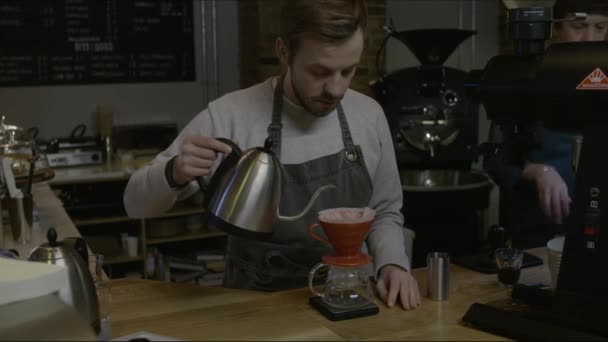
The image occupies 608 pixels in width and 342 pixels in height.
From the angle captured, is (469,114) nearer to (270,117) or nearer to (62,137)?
(270,117)

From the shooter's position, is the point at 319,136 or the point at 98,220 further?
the point at 98,220

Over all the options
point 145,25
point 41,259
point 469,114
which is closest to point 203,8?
point 145,25

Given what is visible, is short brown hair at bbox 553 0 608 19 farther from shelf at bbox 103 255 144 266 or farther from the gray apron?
shelf at bbox 103 255 144 266

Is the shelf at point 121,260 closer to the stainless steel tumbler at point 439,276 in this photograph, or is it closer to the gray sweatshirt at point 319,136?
the gray sweatshirt at point 319,136

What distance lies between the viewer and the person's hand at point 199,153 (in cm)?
158

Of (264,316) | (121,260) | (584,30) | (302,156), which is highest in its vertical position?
(584,30)

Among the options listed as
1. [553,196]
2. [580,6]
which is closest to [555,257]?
[553,196]

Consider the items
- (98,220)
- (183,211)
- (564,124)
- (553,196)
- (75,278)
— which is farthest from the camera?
(183,211)

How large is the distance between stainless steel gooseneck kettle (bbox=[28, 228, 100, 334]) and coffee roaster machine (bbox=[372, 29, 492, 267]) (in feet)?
7.91

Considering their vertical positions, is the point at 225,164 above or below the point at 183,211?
above

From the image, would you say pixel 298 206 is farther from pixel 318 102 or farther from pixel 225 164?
pixel 225 164

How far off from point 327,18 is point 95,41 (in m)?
3.45

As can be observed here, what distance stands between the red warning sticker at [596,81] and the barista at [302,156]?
1.85ft

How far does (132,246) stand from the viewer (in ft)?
14.5
